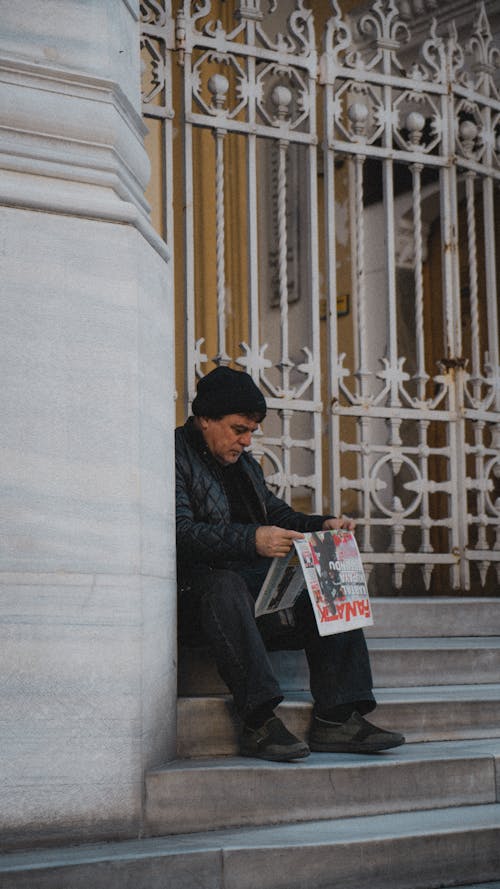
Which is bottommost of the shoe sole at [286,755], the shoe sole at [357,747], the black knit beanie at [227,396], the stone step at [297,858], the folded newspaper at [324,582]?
the stone step at [297,858]

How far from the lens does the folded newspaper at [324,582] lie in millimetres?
3980

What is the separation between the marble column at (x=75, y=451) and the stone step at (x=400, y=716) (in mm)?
152

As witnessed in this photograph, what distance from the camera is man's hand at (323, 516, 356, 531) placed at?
441 centimetres

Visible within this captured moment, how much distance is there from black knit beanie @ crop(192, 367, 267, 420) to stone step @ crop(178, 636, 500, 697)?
835 mm

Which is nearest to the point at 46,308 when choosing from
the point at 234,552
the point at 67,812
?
the point at 234,552

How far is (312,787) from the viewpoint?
3.74 meters

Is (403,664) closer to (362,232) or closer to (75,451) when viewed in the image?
(75,451)

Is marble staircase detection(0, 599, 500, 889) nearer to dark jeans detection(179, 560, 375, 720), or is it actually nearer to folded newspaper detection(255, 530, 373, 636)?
dark jeans detection(179, 560, 375, 720)

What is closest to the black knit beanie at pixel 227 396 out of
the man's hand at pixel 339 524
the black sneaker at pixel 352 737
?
the man's hand at pixel 339 524

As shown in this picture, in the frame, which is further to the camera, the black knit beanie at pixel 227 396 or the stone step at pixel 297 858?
the black knit beanie at pixel 227 396

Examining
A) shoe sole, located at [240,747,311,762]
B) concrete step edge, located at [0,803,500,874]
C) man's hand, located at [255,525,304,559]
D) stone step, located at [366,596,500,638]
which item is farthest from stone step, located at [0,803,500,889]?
stone step, located at [366,596,500,638]

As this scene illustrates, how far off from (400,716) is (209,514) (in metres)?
0.94

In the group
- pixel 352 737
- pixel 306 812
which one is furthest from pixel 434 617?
pixel 306 812

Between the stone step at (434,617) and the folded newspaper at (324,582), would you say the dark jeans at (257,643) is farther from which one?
the stone step at (434,617)
